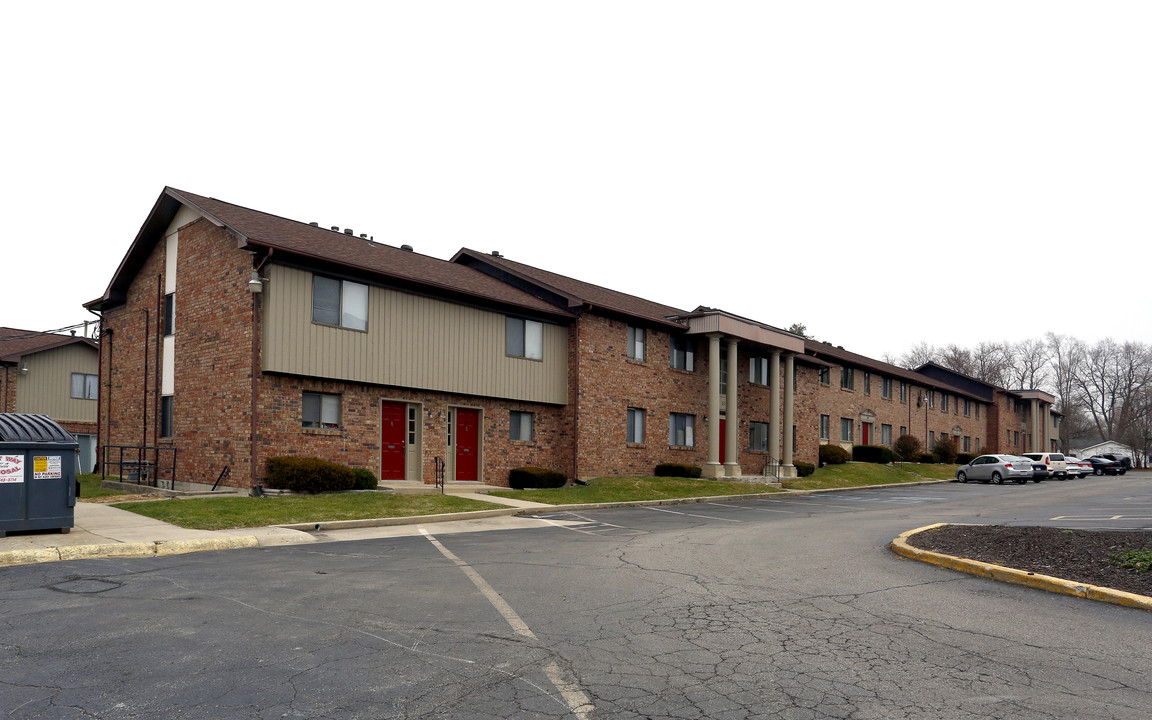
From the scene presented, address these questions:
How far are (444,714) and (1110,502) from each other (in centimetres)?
2516

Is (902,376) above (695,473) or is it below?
above

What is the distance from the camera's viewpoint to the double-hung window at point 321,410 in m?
21.1

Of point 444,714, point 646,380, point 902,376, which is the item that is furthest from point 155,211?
point 902,376

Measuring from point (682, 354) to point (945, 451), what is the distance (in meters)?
29.9

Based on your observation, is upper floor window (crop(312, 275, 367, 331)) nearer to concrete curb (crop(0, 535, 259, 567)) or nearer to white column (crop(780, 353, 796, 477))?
concrete curb (crop(0, 535, 259, 567))

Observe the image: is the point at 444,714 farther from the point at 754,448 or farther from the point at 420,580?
the point at 754,448

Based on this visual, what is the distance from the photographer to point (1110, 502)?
2425 centimetres

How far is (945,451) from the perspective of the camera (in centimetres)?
5431

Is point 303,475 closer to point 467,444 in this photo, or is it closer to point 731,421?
point 467,444

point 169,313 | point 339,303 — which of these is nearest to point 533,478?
point 339,303

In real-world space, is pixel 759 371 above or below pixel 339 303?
below

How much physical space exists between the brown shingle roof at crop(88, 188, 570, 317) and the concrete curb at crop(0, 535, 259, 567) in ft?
28.2

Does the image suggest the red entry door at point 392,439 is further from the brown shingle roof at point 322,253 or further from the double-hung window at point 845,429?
the double-hung window at point 845,429

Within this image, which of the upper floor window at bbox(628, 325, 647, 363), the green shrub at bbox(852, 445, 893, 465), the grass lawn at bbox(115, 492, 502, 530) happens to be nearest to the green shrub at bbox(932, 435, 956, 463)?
the green shrub at bbox(852, 445, 893, 465)
